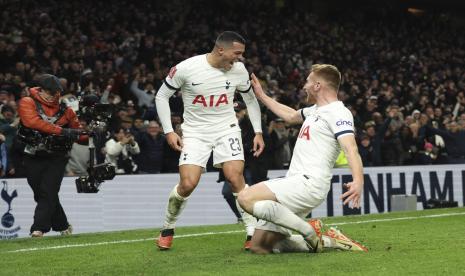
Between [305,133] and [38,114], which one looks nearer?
[305,133]

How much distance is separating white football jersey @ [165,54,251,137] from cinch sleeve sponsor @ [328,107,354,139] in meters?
1.52

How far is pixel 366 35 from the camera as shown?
38438mm

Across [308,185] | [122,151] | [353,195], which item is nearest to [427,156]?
[122,151]

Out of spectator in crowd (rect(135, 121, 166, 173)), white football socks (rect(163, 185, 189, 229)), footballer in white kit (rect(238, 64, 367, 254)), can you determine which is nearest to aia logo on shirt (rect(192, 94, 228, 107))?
white football socks (rect(163, 185, 189, 229))

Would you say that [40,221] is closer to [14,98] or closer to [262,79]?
[14,98]

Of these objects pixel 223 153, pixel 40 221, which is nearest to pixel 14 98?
pixel 40 221

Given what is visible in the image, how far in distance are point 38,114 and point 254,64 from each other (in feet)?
50.8

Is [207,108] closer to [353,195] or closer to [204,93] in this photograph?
[204,93]

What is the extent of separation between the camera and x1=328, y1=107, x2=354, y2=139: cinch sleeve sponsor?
8.63 m

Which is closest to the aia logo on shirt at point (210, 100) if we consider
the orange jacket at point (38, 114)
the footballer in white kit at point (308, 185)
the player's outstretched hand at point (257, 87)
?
the player's outstretched hand at point (257, 87)

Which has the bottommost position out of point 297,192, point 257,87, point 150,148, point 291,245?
point 150,148

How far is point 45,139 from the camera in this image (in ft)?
39.5

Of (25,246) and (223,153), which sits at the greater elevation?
(223,153)

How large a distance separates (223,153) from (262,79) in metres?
16.4
